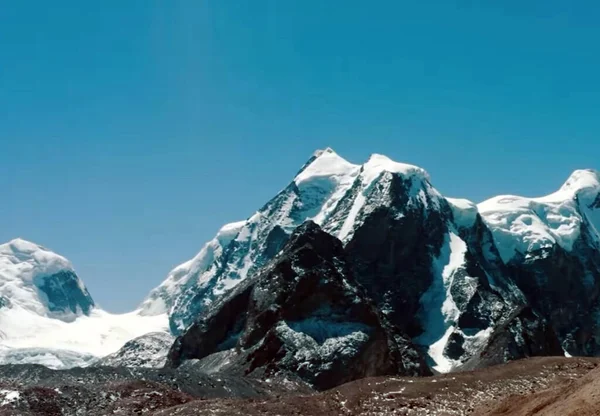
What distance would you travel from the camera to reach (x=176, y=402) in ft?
246

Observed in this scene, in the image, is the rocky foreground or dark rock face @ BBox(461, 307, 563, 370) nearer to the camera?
the rocky foreground

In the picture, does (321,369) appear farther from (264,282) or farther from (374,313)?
(264,282)

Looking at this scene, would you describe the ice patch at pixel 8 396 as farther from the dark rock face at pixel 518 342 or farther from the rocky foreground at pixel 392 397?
the dark rock face at pixel 518 342

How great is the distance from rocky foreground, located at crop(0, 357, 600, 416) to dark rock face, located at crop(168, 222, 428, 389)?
43.9m

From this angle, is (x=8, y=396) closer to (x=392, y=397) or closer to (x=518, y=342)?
(x=392, y=397)

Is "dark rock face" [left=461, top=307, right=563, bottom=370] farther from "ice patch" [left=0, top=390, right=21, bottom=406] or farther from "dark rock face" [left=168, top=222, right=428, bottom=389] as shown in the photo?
"ice patch" [left=0, top=390, right=21, bottom=406]

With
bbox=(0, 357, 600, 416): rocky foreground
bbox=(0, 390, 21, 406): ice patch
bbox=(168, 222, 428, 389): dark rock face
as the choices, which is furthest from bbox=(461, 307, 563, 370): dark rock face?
bbox=(0, 390, 21, 406): ice patch

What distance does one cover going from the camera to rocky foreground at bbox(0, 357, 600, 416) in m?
44.9

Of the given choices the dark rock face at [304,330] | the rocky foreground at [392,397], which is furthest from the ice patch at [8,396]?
the dark rock face at [304,330]

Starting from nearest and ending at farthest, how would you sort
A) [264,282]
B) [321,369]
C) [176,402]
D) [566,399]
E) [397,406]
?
[566,399] → [397,406] → [176,402] → [321,369] → [264,282]

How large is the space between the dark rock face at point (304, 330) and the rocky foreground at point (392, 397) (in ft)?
144

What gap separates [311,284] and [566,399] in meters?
101

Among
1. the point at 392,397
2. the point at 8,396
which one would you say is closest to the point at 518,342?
the point at 8,396

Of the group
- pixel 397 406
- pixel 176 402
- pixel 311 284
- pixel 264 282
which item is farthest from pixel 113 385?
pixel 264 282
